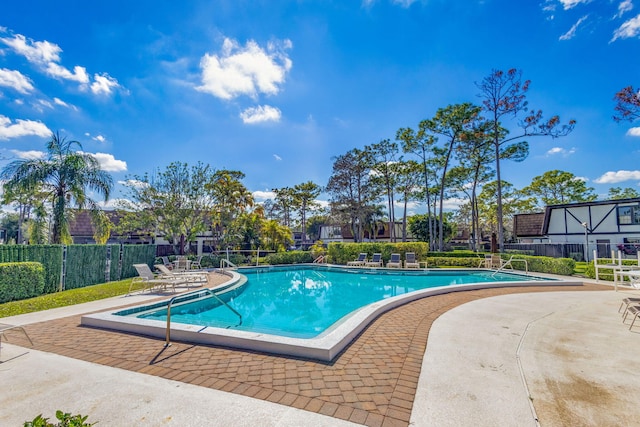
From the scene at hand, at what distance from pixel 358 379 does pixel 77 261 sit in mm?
11738

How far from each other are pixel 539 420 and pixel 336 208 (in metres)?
28.0

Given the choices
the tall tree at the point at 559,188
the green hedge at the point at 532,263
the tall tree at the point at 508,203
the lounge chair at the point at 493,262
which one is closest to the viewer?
the green hedge at the point at 532,263

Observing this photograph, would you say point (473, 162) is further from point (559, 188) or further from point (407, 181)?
point (559, 188)

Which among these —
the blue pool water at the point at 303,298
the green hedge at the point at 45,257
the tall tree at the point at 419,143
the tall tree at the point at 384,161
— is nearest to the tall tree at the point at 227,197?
the blue pool water at the point at 303,298

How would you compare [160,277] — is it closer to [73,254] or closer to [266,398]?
[73,254]

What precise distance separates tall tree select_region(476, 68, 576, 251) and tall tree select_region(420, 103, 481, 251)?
1.35 m

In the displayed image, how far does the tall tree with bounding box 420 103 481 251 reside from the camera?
22.5 meters

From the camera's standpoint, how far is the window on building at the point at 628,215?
2153 centimetres

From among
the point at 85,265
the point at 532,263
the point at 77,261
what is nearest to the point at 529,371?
the point at 77,261

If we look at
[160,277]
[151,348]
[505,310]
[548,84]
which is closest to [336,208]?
[548,84]

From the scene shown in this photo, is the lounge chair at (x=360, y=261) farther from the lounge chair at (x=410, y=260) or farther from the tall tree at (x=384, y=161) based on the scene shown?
the tall tree at (x=384, y=161)

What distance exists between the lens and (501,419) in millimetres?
2533

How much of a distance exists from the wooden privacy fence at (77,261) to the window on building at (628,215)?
3223cm

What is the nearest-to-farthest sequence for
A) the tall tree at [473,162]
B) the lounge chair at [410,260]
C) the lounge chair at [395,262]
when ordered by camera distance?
the lounge chair at [410,260], the lounge chair at [395,262], the tall tree at [473,162]
